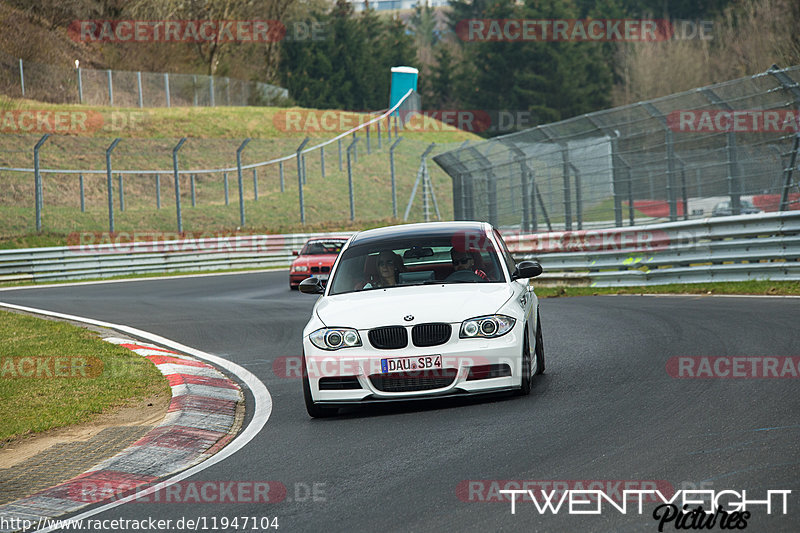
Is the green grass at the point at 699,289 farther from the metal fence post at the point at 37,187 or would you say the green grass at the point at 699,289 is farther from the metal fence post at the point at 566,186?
the metal fence post at the point at 37,187

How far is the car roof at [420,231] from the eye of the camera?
9.16m

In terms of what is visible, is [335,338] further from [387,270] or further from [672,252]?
[672,252]

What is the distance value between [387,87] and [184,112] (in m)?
34.4

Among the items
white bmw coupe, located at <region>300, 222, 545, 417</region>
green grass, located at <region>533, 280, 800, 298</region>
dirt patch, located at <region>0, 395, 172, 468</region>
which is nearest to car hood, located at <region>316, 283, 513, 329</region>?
white bmw coupe, located at <region>300, 222, 545, 417</region>

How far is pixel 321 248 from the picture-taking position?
979 inches

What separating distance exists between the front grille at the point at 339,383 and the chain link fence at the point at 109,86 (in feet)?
152

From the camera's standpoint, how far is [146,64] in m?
66.8

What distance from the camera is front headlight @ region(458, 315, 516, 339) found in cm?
772

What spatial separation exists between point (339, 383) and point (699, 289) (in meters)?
10.1

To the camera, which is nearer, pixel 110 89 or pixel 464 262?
pixel 464 262

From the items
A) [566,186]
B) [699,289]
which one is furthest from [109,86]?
[699,289]

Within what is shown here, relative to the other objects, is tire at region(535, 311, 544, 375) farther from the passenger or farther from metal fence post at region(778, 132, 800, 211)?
metal fence post at region(778, 132, 800, 211)

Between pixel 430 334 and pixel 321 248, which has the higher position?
pixel 321 248

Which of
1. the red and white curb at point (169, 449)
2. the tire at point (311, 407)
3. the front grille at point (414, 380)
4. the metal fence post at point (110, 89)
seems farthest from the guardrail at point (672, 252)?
the metal fence post at point (110, 89)
